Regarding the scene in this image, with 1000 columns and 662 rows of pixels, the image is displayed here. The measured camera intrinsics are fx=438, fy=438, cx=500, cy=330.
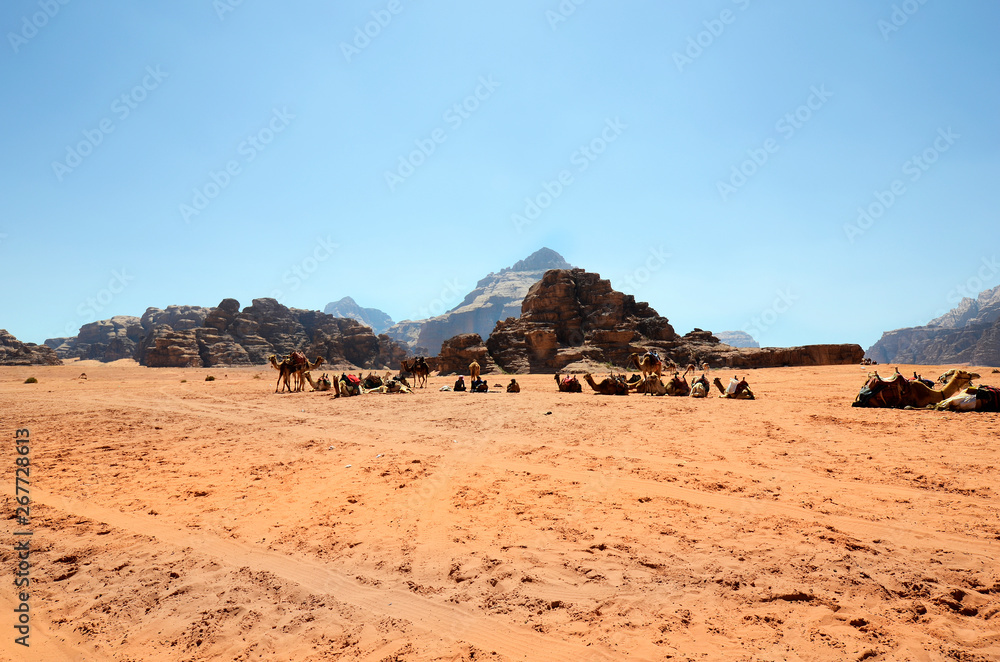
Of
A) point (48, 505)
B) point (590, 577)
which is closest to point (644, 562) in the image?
point (590, 577)

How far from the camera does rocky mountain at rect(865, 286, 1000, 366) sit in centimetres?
7343

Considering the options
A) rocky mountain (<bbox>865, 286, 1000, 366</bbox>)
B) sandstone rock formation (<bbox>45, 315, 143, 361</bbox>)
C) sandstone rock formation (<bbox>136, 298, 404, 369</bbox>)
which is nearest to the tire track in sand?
sandstone rock formation (<bbox>136, 298, 404, 369</bbox>)

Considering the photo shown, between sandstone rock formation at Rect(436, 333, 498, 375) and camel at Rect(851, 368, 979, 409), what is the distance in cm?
3944

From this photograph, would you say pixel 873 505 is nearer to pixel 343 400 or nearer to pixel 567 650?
pixel 567 650

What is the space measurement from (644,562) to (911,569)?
8.11 feet

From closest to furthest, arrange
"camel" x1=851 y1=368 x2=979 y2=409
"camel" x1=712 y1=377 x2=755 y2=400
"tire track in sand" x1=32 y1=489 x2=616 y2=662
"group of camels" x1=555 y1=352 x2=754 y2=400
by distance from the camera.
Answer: "tire track in sand" x1=32 y1=489 x2=616 y2=662, "camel" x1=851 y1=368 x2=979 y2=409, "camel" x1=712 y1=377 x2=755 y2=400, "group of camels" x1=555 y1=352 x2=754 y2=400

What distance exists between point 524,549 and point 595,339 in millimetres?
49832

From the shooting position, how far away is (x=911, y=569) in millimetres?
4188

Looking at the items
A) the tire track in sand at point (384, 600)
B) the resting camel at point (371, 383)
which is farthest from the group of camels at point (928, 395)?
the resting camel at point (371, 383)

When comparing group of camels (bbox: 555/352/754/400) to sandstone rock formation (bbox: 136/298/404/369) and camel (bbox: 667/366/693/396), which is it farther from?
sandstone rock formation (bbox: 136/298/404/369)

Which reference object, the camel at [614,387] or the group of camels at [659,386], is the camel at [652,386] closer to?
the group of camels at [659,386]

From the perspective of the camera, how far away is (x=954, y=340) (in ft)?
292

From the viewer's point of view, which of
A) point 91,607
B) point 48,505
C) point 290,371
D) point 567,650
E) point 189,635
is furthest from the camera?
point 290,371

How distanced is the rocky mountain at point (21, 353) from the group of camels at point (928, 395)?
332 ft
